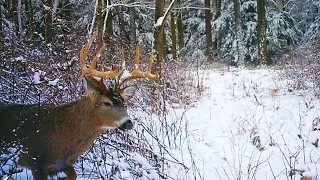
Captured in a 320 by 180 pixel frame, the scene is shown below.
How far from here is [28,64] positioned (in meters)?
6.09

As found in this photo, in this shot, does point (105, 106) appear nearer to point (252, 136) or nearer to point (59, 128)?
point (59, 128)

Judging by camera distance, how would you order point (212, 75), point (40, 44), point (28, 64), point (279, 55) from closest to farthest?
1. point (28, 64)
2. point (40, 44)
3. point (212, 75)
4. point (279, 55)

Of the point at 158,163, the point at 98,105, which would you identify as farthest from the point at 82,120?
the point at 158,163

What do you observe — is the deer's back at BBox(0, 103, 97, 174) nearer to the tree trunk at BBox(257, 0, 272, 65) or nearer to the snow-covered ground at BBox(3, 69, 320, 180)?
the snow-covered ground at BBox(3, 69, 320, 180)

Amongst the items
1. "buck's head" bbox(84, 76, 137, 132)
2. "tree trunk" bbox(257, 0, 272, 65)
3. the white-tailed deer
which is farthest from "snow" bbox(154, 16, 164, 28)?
"tree trunk" bbox(257, 0, 272, 65)

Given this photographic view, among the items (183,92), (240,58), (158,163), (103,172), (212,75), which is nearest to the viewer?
(103,172)

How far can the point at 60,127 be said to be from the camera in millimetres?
4086

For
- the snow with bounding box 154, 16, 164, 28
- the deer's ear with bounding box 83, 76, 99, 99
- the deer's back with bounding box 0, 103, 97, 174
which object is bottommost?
the deer's back with bounding box 0, 103, 97, 174

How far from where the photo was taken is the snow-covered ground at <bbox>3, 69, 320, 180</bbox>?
16.4 feet

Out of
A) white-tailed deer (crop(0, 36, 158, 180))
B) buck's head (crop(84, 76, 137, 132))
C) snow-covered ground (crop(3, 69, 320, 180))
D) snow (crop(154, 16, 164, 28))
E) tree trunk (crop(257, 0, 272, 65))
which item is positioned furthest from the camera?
tree trunk (crop(257, 0, 272, 65))

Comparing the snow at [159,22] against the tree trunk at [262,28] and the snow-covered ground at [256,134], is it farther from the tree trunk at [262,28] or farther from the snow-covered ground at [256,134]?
the tree trunk at [262,28]

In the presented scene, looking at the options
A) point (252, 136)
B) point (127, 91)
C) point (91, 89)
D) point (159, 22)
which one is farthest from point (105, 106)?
point (159, 22)

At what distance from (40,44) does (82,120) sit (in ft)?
11.5

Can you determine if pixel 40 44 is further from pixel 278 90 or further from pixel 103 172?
pixel 278 90
